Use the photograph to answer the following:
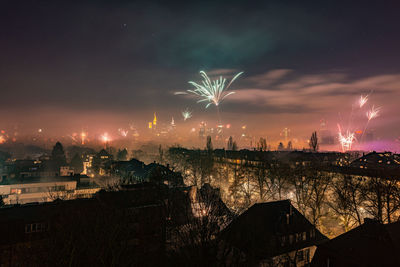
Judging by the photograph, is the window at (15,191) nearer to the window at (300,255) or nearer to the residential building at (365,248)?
the window at (300,255)

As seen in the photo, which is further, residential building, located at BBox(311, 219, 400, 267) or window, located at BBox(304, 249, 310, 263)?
window, located at BBox(304, 249, 310, 263)

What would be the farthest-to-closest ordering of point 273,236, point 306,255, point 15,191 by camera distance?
1. point 15,191
2. point 306,255
3. point 273,236

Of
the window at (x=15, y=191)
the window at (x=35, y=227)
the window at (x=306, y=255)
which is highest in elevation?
the window at (x=35, y=227)

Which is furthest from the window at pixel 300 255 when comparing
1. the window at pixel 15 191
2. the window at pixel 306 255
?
the window at pixel 15 191

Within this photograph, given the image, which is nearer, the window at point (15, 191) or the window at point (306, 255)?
the window at point (306, 255)

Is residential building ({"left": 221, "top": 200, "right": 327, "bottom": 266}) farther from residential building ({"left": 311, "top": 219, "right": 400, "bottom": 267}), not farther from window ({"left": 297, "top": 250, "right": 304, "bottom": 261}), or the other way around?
residential building ({"left": 311, "top": 219, "right": 400, "bottom": 267})

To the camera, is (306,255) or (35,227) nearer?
(35,227)

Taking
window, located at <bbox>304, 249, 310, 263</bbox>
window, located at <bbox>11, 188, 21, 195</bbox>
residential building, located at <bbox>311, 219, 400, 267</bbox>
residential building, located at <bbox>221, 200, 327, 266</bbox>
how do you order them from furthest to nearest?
window, located at <bbox>11, 188, 21, 195</bbox>, window, located at <bbox>304, 249, 310, 263</bbox>, residential building, located at <bbox>221, 200, 327, 266</bbox>, residential building, located at <bbox>311, 219, 400, 267</bbox>

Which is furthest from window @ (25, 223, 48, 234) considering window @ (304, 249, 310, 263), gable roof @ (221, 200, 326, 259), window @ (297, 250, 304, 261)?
window @ (304, 249, 310, 263)

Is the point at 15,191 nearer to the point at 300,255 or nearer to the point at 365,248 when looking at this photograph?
the point at 300,255

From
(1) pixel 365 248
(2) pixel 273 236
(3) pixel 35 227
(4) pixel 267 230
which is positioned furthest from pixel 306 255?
(3) pixel 35 227

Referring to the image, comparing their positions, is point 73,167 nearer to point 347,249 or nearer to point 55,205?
point 55,205

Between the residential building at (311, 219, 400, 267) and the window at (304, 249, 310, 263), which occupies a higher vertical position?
the residential building at (311, 219, 400, 267)
